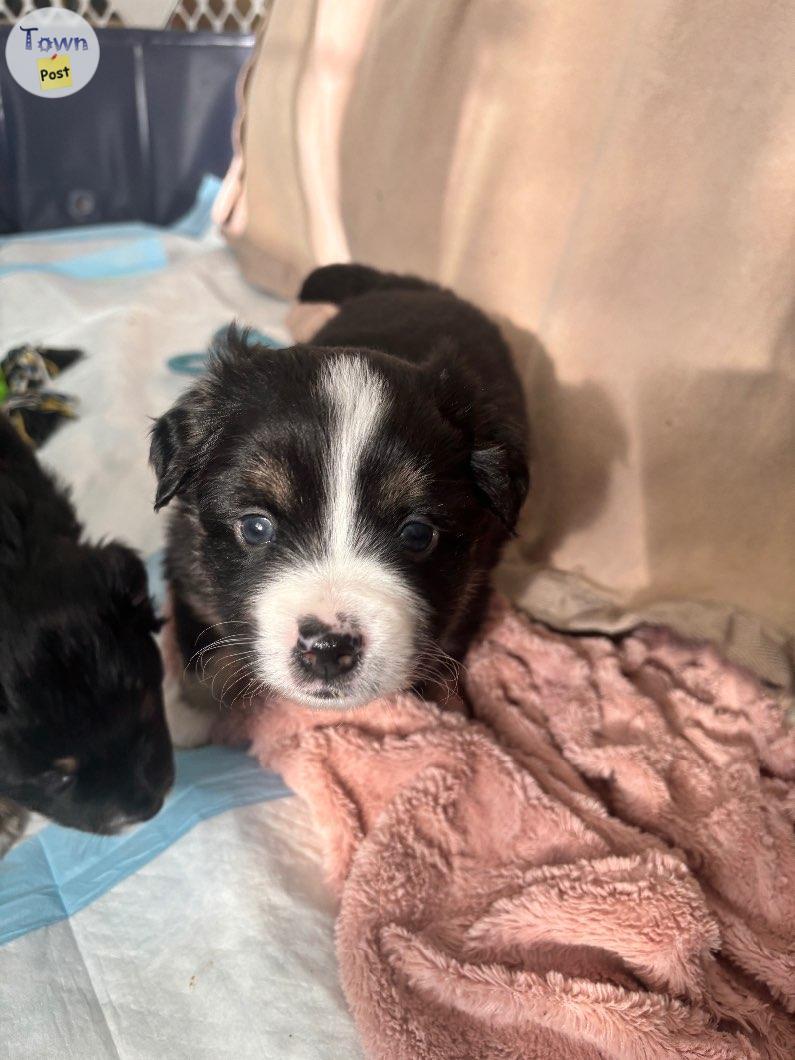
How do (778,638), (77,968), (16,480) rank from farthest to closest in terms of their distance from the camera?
(778,638)
(16,480)
(77,968)

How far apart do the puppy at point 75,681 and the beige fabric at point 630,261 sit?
1.27 m

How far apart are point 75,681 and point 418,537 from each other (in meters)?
0.71

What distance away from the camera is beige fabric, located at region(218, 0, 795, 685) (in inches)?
75.0

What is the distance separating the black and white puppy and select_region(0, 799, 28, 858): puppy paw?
54cm

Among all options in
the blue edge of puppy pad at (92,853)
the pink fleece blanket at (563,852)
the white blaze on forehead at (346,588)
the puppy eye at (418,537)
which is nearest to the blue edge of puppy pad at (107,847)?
the blue edge of puppy pad at (92,853)

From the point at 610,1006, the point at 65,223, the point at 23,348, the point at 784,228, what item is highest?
the point at 784,228

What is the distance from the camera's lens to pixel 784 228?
1.86m

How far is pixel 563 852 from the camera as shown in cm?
175

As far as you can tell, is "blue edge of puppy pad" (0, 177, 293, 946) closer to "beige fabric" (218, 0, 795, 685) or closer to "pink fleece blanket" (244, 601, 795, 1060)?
"pink fleece blanket" (244, 601, 795, 1060)

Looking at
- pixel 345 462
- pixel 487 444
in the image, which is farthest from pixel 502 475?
pixel 345 462

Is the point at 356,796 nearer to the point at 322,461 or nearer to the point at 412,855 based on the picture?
the point at 412,855

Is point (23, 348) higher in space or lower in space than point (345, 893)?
higher

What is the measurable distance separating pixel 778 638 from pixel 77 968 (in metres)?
1.93

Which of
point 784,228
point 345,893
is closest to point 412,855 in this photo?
point 345,893
